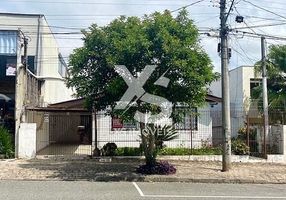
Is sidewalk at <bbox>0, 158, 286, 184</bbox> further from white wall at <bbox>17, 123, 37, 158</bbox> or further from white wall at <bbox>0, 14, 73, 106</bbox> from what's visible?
white wall at <bbox>0, 14, 73, 106</bbox>

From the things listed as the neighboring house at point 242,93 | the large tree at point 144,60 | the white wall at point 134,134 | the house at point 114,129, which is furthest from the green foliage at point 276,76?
the large tree at point 144,60

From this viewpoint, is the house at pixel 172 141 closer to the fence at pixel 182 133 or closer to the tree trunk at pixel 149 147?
the fence at pixel 182 133

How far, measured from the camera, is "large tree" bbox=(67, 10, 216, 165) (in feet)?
47.7

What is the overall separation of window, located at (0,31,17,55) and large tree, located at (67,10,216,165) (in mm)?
11242

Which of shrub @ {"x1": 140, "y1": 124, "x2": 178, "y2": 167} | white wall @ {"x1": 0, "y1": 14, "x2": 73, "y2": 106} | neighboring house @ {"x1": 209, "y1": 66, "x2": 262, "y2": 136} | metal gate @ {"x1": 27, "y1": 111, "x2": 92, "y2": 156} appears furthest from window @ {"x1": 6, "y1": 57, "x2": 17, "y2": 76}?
neighboring house @ {"x1": 209, "y1": 66, "x2": 262, "y2": 136}

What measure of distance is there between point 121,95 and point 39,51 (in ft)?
43.1

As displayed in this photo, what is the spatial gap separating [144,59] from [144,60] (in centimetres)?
4

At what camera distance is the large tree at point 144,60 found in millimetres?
14539

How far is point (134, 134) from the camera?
933 inches

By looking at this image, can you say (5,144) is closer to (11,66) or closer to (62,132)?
(11,66)

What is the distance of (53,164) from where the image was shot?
17766 millimetres

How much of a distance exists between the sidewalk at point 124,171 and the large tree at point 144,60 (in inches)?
88.5

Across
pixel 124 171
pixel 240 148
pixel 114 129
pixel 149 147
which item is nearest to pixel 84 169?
pixel 124 171

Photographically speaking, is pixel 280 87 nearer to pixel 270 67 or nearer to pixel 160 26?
pixel 270 67
